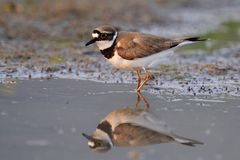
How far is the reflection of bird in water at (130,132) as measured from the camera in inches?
257

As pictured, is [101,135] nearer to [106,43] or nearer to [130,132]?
[130,132]

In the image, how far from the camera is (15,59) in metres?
11.0

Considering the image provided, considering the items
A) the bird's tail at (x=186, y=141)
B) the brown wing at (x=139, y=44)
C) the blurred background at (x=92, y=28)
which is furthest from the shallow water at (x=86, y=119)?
the blurred background at (x=92, y=28)

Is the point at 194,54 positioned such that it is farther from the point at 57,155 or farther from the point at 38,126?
the point at 57,155

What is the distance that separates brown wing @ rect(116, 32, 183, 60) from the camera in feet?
28.7

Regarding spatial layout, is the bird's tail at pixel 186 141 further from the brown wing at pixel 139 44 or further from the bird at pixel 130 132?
the brown wing at pixel 139 44

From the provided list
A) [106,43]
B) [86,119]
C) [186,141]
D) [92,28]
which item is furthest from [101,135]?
[92,28]

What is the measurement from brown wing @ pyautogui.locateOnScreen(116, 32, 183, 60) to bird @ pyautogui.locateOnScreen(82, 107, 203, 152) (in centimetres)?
131

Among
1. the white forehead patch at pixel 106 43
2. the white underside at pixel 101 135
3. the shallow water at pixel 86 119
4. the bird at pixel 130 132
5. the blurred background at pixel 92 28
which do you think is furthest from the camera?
the blurred background at pixel 92 28

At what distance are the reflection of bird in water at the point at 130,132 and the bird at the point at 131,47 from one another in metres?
1.31

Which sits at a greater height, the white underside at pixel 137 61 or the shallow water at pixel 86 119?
the white underside at pixel 137 61

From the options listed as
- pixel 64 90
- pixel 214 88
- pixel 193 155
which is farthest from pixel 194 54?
pixel 193 155

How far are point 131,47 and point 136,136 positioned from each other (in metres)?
2.35

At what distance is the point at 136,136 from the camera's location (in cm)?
670
